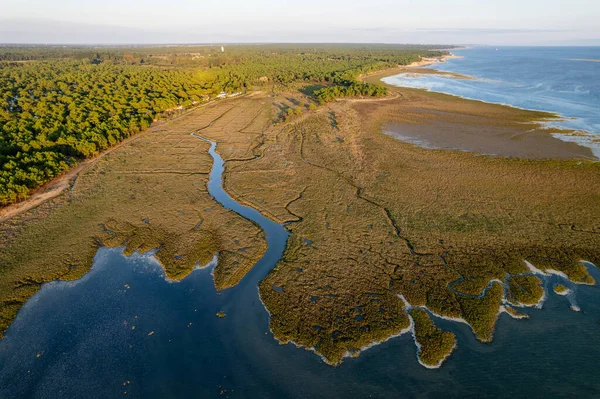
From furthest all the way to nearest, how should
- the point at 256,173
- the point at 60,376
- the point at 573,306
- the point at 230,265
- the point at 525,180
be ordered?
the point at 256,173, the point at 525,180, the point at 230,265, the point at 573,306, the point at 60,376

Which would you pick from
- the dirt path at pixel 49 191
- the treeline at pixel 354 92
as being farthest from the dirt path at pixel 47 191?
the treeline at pixel 354 92

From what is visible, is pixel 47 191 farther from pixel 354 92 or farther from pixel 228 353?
pixel 354 92

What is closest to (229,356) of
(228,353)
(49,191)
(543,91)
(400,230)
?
(228,353)

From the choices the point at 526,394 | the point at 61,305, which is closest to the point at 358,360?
the point at 526,394

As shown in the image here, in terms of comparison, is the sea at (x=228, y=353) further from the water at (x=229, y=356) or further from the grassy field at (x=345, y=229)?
the grassy field at (x=345, y=229)

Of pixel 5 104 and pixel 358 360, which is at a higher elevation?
pixel 5 104

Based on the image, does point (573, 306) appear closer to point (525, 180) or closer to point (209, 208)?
point (525, 180)
